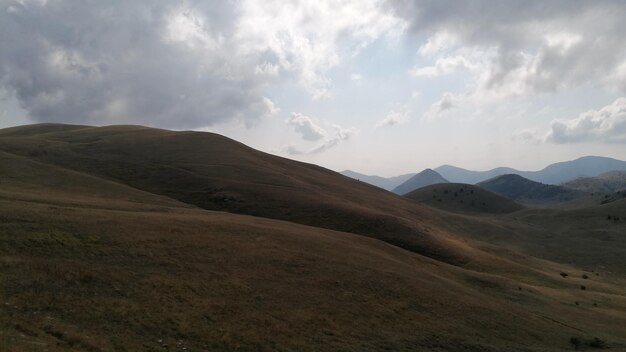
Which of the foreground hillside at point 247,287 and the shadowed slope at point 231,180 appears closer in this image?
the foreground hillside at point 247,287

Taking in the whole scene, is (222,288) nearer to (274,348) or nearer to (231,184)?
(274,348)

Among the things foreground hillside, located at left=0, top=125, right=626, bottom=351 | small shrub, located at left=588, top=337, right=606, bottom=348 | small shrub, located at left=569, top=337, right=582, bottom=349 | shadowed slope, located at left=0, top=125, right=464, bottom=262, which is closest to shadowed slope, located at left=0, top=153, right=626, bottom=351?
foreground hillside, located at left=0, top=125, right=626, bottom=351

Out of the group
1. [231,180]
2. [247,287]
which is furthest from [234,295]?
[231,180]

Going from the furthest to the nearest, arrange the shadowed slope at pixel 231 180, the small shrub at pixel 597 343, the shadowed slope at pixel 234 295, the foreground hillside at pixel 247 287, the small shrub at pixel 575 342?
the shadowed slope at pixel 231 180 → the small shrub at pixel 597 343 → the small shrub at pixel 575 342 → the foreground hillside at pixel 247 287 → the shadowed slope at pixel 234 295

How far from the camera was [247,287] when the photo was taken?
99.5ft

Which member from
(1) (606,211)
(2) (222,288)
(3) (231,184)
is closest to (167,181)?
(3) (231,184)

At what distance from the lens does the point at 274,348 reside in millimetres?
23172

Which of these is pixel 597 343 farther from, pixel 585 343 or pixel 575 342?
pixel 575 342

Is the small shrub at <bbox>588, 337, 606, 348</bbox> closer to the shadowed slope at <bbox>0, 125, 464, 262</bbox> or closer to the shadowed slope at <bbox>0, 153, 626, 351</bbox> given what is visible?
the shadowed slope at <bbox>0, 153, 626, 351</bbox>

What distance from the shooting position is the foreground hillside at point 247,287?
71.8 ft

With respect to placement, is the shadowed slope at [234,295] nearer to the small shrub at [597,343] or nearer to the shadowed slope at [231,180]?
the small shrub at [597,343]

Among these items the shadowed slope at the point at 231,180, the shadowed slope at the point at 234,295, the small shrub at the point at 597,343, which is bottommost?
the small shrub at the point at 597,343

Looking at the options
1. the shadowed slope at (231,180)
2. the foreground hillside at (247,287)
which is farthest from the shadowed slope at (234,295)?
the shadowed slope at (231,180)

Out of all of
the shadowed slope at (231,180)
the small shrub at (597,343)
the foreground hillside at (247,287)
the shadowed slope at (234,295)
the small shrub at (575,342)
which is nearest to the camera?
the shadowed slope at (234,295)
